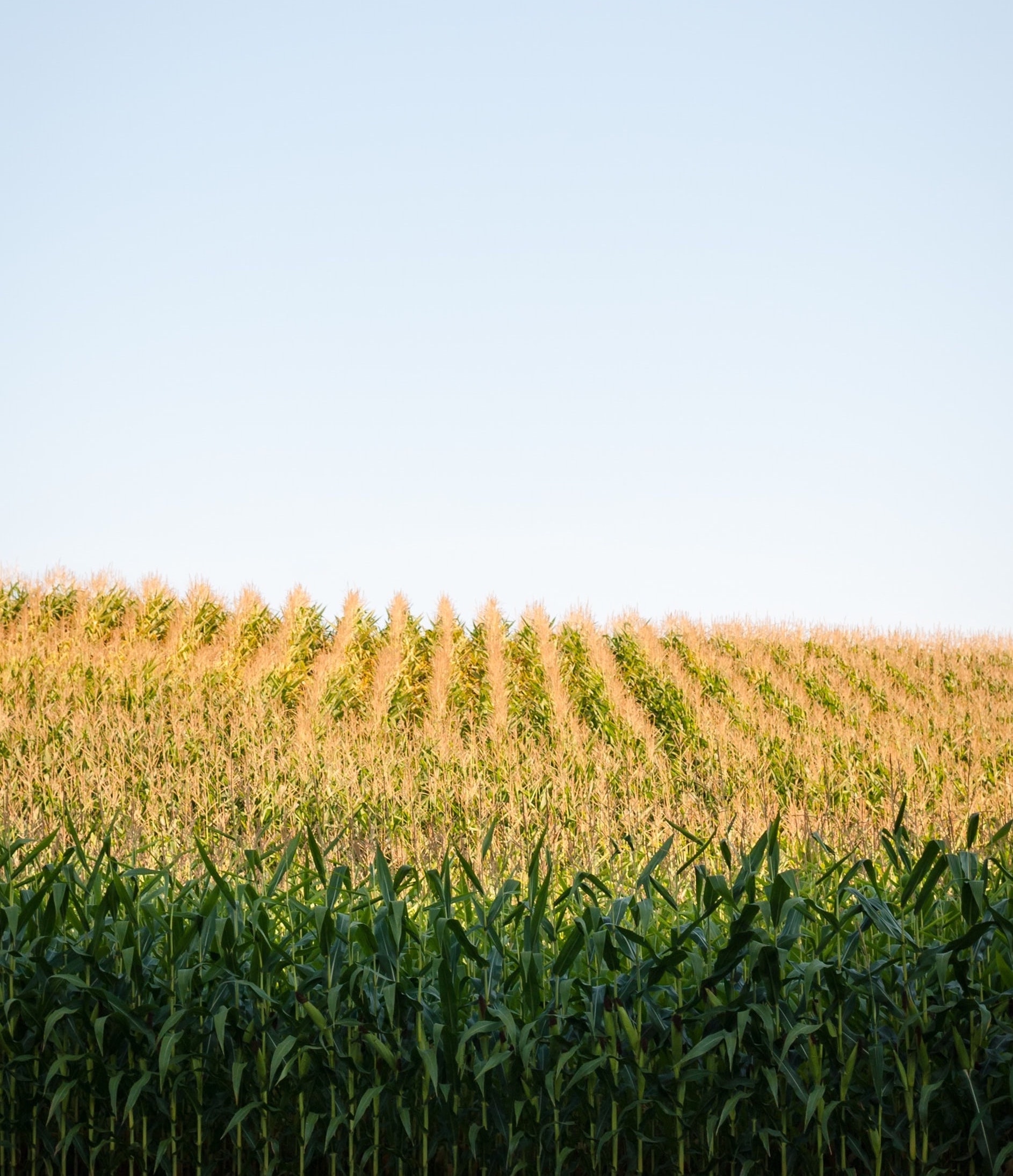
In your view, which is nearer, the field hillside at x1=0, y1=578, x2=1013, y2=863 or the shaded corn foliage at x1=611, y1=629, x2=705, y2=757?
the field hillside at x1=0, y1=578, x2=1013, y2=863

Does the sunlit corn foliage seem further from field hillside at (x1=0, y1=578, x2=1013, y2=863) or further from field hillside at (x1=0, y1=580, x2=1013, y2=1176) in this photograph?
field hillside at (x1=0, y1=578, x2=1013, y2=863)

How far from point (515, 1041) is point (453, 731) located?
30.6ft

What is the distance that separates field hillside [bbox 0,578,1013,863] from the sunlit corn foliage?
6.46 feet

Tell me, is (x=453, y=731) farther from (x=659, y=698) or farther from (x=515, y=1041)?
(x=515, y=1041)

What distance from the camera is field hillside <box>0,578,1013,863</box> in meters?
9.17

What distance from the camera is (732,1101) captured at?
2.95 meters

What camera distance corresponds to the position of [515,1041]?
2.98m

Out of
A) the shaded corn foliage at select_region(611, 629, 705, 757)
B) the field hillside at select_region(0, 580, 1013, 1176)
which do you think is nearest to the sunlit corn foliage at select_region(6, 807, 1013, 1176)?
the field hillside at select_region(0, 580, 1013, 1176)

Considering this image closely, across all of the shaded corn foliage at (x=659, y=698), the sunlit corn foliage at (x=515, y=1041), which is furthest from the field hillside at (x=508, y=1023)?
the shaded corn foliage at (x=659, y=698)

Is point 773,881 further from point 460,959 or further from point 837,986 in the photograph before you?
point 460,959

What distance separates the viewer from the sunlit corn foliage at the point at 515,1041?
304cm

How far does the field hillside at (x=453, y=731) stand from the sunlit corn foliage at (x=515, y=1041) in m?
1.97

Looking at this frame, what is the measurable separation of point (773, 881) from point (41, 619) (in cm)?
1827

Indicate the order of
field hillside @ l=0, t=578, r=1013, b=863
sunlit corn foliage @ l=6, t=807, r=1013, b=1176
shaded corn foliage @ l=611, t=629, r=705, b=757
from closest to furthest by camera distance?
sunlit corn foliage @ l=6, t=807, r=1013, b=1176 < field hillside @ l=0, t=578, r=1013, b=863 < shaded corn foliage @ l=611, t=629, r=705, b=757
